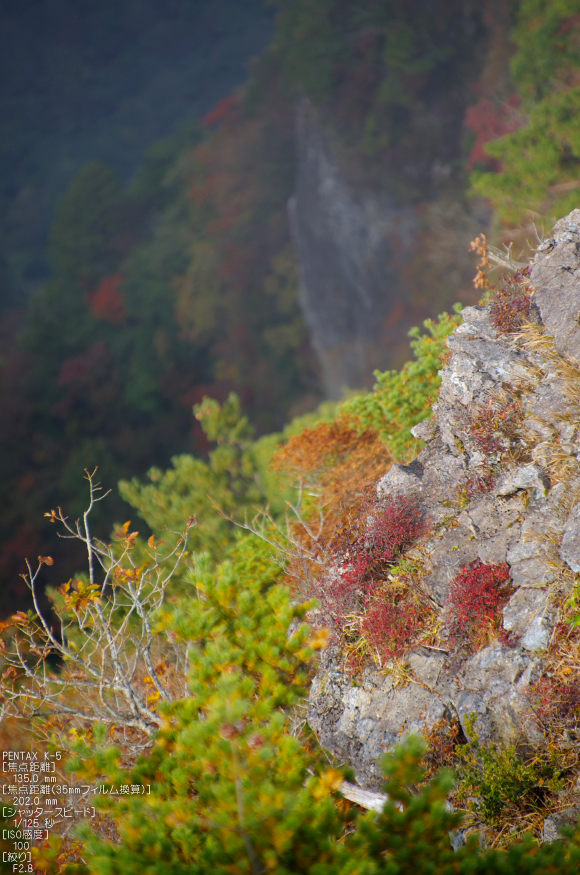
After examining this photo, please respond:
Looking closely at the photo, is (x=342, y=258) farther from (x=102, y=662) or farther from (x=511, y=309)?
(x=102, y=662)

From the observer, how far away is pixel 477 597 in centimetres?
505

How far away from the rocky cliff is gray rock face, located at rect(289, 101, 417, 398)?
67.6 feet

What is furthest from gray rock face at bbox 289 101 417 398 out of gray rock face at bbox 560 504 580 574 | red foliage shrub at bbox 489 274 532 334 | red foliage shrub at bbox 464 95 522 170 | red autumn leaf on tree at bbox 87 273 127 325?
→ gray rock face at bbox 560 504 580 574

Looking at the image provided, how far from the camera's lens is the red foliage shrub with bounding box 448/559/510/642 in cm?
497

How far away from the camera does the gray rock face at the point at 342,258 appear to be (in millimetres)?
26516

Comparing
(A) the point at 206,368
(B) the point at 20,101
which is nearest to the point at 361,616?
(A) the point at 206,368

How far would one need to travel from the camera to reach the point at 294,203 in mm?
30859

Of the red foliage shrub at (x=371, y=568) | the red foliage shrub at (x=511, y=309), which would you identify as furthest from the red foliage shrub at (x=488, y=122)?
the red foliage shrub at (x=371, y=568)

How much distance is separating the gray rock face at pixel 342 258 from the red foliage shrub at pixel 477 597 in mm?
22035

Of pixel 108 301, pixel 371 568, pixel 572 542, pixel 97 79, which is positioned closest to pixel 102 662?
pixel 371 568

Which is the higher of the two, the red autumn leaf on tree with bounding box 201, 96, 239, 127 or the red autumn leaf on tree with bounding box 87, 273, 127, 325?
the red autumn leaf on tree with bounding box 201, 96, 239, 127

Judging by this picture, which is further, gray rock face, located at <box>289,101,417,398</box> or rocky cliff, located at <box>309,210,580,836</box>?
gray rock face, located at <box>289,101,417,398</box>

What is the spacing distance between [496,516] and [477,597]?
0.83 meters

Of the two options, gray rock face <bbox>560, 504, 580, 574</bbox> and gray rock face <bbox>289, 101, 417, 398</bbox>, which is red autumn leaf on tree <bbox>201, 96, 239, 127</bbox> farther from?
gray rock face <bbox>560, 504, 580, 574</bbox>
